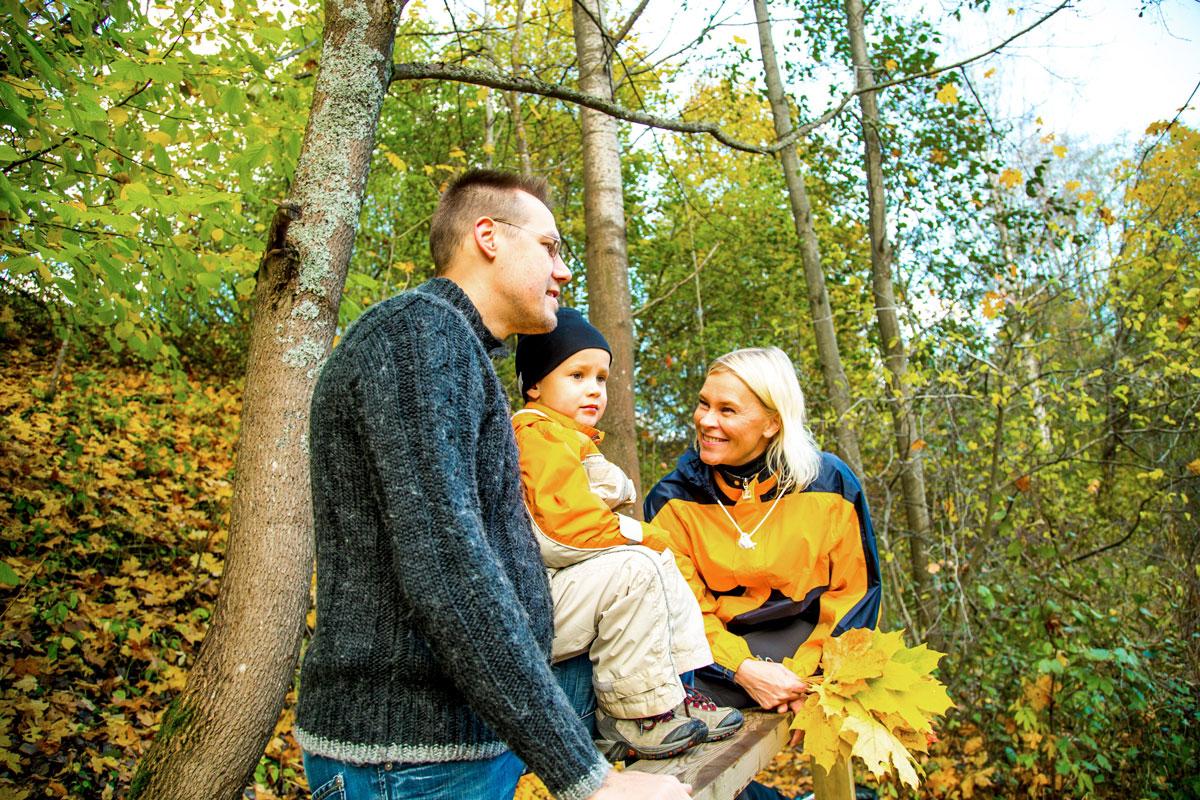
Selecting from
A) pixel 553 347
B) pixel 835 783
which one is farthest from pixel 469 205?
pixel 835 783

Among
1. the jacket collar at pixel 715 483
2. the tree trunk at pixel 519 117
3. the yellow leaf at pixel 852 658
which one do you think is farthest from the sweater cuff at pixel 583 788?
the tree trunk at pixel 519 117

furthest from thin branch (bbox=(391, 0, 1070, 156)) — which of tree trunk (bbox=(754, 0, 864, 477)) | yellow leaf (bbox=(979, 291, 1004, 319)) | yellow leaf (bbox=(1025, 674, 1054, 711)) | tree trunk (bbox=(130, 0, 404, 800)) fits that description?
yellow leaf (bbox=(1025, 674, 1054, 711))

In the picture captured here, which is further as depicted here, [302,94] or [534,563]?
[302,94]

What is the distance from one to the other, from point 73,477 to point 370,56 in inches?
208

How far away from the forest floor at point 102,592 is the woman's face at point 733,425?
2371 mm

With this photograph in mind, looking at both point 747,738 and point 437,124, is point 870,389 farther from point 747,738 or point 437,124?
point 437,124

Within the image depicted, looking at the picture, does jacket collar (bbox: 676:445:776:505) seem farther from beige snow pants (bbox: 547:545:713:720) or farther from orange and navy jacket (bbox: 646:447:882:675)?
beige snow pants (bbox: 547:545:713:720)

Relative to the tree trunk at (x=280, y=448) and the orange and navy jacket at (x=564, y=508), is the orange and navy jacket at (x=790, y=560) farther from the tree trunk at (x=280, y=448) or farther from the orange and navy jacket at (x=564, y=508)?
the tree trunk at (x=280, y=448)

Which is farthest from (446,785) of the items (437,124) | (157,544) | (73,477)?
(437,124)

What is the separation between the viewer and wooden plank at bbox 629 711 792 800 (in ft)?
5.57

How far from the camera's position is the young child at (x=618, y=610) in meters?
1.81

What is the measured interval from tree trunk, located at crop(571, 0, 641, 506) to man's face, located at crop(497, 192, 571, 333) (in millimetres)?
1997

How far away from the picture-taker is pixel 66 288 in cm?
313

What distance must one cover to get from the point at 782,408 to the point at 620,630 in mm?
1204
